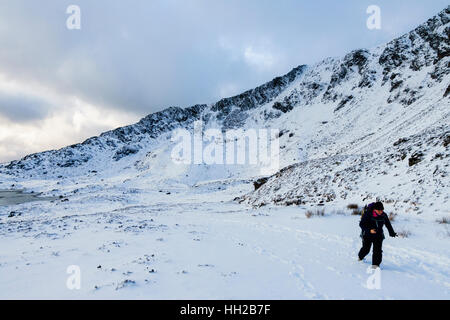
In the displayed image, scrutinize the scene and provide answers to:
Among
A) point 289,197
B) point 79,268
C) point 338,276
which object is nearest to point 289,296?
point 338,276

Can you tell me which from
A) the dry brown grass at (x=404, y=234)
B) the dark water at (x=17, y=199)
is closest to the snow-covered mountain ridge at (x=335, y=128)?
the dry brown grass at (x=404, y=234)

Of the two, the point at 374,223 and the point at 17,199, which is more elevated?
the point at 374,223

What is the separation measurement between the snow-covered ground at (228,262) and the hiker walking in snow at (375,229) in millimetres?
418

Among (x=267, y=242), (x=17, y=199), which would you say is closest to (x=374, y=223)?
(x=267, y=242)

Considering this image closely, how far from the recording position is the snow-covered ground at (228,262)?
200 inches

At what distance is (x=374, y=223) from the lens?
6.50m

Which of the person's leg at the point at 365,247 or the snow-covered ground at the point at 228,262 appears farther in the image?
the person's leg at the point at 365,247

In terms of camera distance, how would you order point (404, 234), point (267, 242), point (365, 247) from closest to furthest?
point (365, 247) → point (404, 234) → point (267, 242)

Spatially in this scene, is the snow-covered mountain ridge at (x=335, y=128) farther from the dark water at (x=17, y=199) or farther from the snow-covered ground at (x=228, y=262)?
the dark water at (x=17, y=199)

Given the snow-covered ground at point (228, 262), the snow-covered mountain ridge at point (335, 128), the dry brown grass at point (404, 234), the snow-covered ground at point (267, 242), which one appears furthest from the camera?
the snow-covered mountain ridge at point (335, 128)

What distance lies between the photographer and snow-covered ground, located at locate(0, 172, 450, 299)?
5.08m

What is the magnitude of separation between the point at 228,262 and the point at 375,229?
388 centimetres

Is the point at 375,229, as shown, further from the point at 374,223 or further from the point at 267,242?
the point at 267,242

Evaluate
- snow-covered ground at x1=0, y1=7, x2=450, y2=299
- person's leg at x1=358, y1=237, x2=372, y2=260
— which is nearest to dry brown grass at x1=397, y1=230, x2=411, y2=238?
snow-covered ground at x1=0, y1=7, x2=450, y2=299
